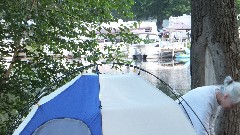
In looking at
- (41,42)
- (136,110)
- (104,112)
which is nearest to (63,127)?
(104,112)

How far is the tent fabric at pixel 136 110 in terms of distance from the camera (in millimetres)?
3092

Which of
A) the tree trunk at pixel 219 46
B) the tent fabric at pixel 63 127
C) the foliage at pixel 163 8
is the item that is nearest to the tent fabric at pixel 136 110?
the tent fabric at pixel 63 127

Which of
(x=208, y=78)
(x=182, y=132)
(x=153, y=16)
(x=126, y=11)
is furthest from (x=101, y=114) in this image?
(x=153, y=16)

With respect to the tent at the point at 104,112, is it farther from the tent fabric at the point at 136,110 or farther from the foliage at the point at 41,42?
the foliage at the point at 41,42

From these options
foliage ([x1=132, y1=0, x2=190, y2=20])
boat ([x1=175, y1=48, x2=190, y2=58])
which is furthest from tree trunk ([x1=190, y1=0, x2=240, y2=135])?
foliage ([x1=132, y1=0, x2=190, y2=20])

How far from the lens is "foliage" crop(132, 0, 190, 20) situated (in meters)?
46.1

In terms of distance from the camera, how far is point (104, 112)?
3.09 metres

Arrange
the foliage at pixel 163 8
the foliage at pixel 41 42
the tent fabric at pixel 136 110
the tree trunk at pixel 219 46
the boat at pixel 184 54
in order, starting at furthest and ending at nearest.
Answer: the foliage at pixel 163 8 → the boat at pixel 184 54 → the foliage at pixel 41 42 → the tree trunk at pixel 219 46 → the tent fabric at pixel 136 110

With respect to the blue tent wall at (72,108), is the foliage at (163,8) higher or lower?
higher

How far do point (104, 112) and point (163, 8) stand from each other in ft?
150

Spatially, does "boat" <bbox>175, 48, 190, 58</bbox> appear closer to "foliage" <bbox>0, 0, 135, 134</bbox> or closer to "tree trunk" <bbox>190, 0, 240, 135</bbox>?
"foliage" <bbox>0, 0, 135, 134</bbox>

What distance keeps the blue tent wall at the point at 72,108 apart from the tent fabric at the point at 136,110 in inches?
3.2

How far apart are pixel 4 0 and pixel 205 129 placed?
8.60 ft

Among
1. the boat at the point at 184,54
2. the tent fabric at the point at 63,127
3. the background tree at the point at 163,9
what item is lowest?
the boat at the point at 184,54
